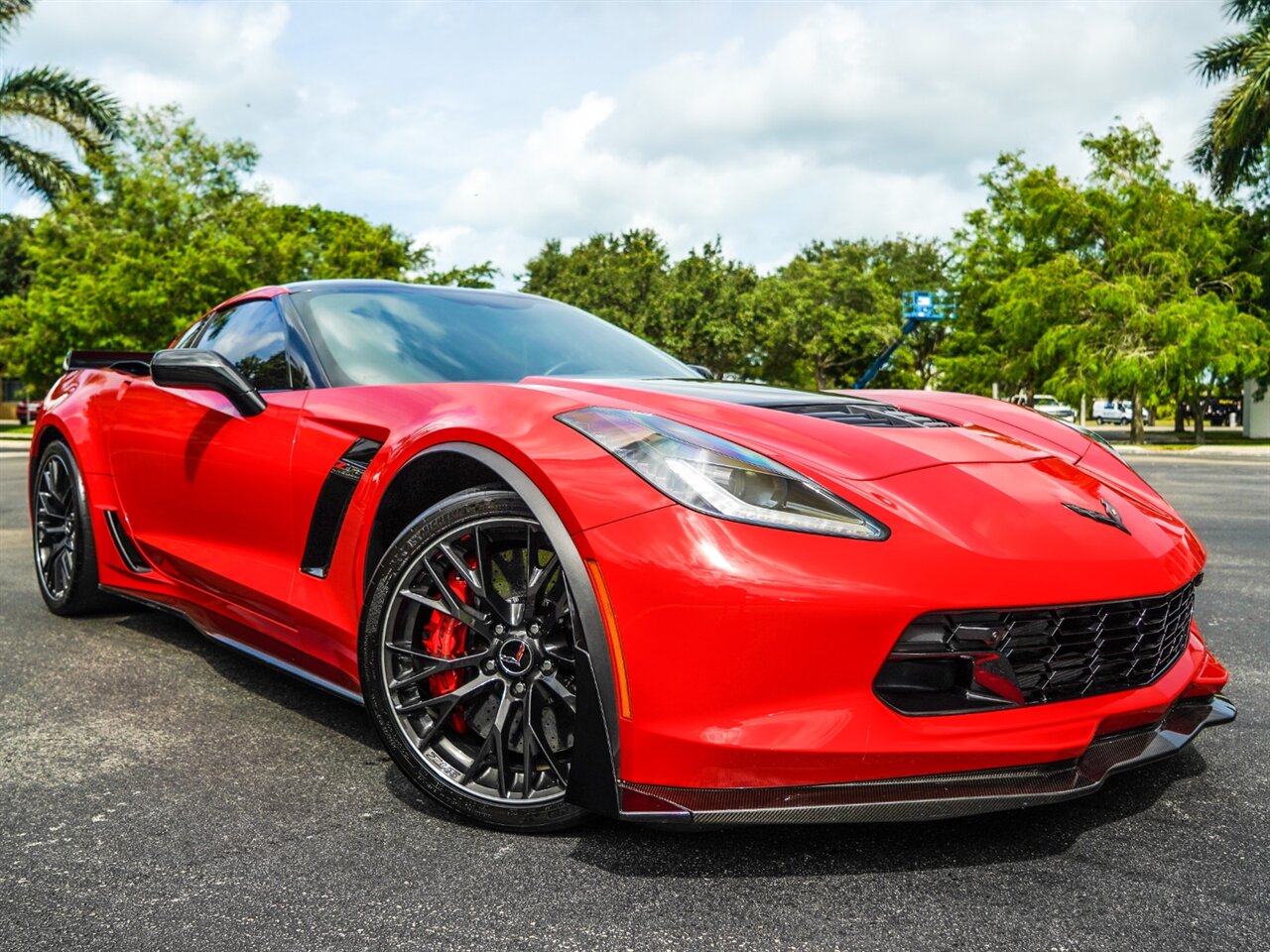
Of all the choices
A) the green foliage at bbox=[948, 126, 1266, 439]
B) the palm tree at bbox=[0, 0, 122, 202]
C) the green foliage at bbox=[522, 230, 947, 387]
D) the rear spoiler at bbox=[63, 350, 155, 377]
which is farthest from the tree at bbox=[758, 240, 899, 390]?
the rear spoiler at bbox=[63, 350, 155, 377]

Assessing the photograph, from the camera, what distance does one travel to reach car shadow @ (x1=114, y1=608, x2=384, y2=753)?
3.29m

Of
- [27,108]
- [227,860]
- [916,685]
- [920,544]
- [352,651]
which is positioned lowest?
[227,860]

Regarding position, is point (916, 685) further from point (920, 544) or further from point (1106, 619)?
point (1106, 619)

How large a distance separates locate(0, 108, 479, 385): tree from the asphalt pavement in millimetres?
26275

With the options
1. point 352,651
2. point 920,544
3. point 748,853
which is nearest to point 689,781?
point 748,853

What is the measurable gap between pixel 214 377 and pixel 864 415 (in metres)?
1.86

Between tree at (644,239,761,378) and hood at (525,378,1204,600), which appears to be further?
tree at (644,239,761,378)

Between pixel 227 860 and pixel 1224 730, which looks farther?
pixel 1224 730

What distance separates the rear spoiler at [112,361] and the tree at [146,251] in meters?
23.6

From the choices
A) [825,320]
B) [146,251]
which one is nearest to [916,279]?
[825,320]

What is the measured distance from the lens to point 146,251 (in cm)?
2869

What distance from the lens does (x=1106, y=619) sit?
7.38 ft

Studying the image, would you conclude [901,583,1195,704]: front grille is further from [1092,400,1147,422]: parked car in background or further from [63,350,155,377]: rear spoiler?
[1092,400,1147,422]: parked car in background

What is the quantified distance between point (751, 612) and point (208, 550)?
213cm
